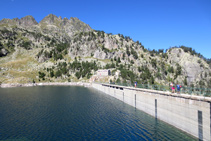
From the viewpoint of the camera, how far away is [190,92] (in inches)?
1235

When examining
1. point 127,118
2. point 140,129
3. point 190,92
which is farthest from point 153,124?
point 190,92

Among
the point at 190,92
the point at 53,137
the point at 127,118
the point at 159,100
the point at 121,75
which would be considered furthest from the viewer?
the point at 121,75

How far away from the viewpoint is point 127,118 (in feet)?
136

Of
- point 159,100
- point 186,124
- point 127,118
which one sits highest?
point 159,100

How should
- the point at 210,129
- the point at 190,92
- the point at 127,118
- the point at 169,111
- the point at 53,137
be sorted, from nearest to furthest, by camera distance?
1. the point at 210,129
2. the point at 53,137
3. the point at 190,92
4. the point at 169,111
5. the point at 127,118

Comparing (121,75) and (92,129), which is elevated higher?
(121,75)

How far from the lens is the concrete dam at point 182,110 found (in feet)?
79.9

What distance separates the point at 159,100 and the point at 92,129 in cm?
2022

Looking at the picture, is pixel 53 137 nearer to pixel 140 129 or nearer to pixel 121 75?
pixel 140 129

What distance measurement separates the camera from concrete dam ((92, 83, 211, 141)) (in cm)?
2436

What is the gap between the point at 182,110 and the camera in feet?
97.3

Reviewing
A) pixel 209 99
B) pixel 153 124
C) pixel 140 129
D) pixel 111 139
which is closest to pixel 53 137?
pixel 111 139

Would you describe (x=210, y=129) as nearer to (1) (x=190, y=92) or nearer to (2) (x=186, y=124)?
(2) (x=186, y=124)

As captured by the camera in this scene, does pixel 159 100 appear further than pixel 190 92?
Yes
